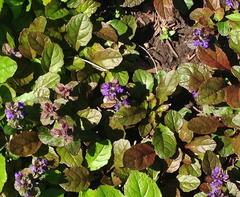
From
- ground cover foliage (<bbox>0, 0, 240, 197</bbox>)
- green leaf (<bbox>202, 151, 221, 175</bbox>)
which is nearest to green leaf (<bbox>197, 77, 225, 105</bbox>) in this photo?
ground cover foliage (<bbox>0, 0, 240, 197</bbox>)

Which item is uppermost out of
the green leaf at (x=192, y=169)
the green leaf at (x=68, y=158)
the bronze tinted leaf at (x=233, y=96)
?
the bronze tinted leaf at (x=233, y=96)

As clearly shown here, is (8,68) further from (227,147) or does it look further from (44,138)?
(227,147)

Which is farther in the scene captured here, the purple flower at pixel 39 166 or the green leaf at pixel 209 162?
the green leaf at pixel 209 162

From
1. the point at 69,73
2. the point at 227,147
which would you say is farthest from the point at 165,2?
the point at 227,147

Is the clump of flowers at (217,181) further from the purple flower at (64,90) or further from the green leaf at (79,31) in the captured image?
the green leaf at (79,31)

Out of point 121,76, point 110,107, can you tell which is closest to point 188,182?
point 110,107

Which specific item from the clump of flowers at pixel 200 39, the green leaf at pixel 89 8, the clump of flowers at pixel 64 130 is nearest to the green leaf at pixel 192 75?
the clump of flowers at pixel 200 39
